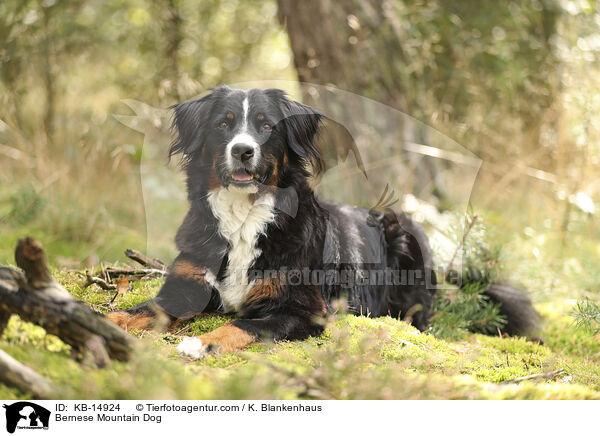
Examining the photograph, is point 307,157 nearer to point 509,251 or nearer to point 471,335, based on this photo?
point 471,335

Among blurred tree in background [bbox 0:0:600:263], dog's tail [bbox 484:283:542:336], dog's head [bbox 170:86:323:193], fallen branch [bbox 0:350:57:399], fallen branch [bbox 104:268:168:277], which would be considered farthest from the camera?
blurred tree in background [bbox 0:0:600:263]

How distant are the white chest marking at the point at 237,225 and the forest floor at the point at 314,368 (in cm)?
24

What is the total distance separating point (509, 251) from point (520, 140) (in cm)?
260

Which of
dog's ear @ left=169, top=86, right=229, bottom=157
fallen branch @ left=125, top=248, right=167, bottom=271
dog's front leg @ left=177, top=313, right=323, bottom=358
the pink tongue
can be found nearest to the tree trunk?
dog's ear @ left=169, top=86, right=229, bottom=157

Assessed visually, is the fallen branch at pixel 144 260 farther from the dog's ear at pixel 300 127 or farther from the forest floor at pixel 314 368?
the dog's ear at pixel 300 127

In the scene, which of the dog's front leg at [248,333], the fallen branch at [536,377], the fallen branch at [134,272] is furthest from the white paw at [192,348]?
the fallen branch at [536,377]

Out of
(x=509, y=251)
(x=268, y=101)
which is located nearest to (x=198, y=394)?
(x=268, y=101)

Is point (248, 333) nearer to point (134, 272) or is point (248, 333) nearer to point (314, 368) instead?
point (314, 368)

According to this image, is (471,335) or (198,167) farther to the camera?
(471,335)

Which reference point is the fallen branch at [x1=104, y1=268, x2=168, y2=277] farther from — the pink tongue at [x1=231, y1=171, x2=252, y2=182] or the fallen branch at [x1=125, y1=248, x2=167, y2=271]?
the pink tongue at [x1=231, y1=171, x2=252, y2=182]

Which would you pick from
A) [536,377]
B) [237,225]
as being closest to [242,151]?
[237,225]

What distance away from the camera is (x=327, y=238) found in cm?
388

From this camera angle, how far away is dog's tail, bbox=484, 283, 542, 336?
4.48m
